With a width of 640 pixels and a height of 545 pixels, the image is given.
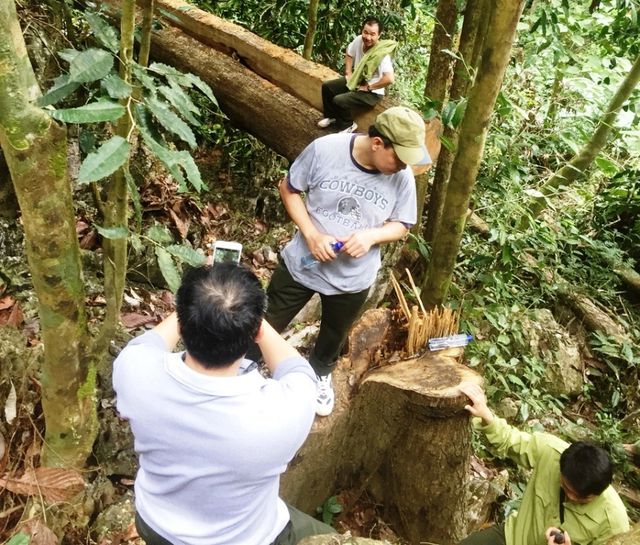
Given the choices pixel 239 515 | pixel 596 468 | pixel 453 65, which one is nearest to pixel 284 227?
pixel 453 65

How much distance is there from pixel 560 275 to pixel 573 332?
68cm

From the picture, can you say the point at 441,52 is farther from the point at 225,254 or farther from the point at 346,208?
the point at 225,254

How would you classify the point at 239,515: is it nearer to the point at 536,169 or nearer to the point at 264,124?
the point at 264,124

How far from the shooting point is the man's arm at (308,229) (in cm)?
267

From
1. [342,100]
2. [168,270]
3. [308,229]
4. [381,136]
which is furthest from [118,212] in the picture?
[342,100]

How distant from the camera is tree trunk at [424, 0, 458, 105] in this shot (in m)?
3.97

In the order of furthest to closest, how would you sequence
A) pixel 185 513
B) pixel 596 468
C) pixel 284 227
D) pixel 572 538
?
1. pixel 284 227
2. pixel 572 538
3. pixel 596 468
4. pixel 185 513

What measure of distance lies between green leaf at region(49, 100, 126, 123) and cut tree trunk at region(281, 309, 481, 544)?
201 cm

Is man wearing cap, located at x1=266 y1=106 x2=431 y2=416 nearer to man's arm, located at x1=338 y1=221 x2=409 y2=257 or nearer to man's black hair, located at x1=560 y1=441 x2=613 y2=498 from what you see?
man's arm, located at x1=338 y1=221 x2=409 y2=257

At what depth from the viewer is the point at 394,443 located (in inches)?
128

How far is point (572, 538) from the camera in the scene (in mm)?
2795

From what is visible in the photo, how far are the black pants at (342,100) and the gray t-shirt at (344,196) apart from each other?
1.27 metres

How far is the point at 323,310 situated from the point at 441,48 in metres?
2.32

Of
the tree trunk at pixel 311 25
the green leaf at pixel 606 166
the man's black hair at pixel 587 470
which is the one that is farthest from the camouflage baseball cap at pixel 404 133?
the green leaf at pixel 606 166
